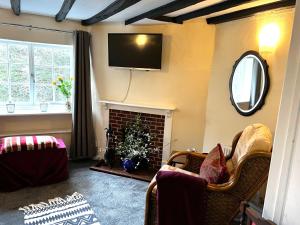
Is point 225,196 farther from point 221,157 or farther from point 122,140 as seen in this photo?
point 122,140

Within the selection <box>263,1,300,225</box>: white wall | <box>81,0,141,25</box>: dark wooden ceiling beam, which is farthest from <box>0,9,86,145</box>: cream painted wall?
<box>263,1,300,225</box>: white wall

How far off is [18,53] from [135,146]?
2.26 metres

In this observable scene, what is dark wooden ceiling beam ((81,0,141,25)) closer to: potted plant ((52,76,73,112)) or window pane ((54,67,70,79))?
window pane ((54,67,70,79))

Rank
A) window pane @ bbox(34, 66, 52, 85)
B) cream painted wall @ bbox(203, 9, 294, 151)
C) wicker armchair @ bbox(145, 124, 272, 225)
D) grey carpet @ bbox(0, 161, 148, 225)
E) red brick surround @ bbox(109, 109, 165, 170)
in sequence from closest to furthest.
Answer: wicker armchair @ bbox(145, 124, 272, 225), cream painted wall @ bbox(203, 9, 294, 151), grey carpet @ bbox(0, 161, 148, 225), red brick surround @ bbox(109, 109, 165, 170), window pane @ bbox(34, 66, 52, 85)

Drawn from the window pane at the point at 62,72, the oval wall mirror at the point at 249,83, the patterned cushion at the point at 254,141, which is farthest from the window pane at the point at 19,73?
the patterned cushion at the point at 254,141

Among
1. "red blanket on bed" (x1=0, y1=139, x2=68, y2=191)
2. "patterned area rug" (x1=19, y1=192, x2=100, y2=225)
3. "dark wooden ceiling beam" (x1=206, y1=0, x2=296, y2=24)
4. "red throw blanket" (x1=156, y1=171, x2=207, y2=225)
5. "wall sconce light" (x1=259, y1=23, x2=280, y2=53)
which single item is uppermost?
"dark wooden ceiling beam" (x1=206, y1=0, x2=296, y2=24)

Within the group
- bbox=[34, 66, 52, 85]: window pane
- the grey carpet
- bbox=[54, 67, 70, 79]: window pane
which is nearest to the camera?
the grey carpet

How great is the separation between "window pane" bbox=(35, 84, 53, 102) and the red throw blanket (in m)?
2.70

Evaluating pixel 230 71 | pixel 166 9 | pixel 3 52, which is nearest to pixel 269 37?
pixel 230 71

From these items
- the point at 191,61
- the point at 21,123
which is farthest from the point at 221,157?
→ the point at 21,123

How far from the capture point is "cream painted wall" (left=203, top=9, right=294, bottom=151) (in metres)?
2.22

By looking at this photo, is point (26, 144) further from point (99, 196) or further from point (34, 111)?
point (99, 196)

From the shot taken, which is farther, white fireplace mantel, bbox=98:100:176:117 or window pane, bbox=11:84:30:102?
window pane, bbox=11:84:30:102

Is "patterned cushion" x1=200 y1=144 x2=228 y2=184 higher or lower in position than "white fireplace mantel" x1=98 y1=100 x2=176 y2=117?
lower
